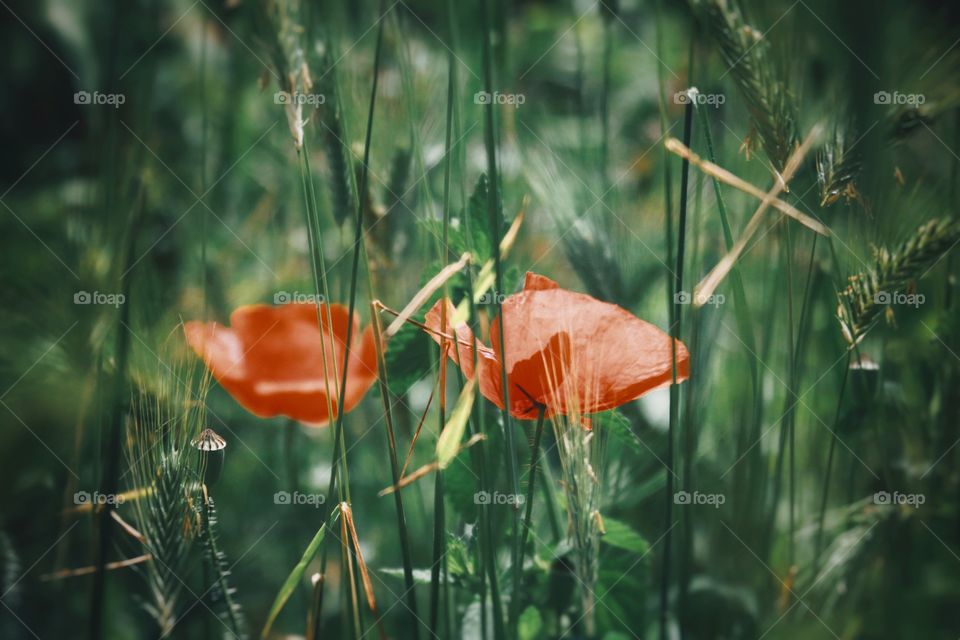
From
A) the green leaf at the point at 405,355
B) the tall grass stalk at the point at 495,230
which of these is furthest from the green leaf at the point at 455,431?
the green leaf at the point at 405,355

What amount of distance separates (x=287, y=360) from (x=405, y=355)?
0.13m

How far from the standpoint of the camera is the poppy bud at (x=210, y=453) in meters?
0.41

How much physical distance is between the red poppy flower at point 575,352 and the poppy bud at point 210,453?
139 millimetres

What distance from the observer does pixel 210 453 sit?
1.37ft

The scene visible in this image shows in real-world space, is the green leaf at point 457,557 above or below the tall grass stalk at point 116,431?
below

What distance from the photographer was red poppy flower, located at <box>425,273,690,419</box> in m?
0.40

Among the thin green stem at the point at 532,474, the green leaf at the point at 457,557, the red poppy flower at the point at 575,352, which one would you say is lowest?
the green leaf at the point at 457,557

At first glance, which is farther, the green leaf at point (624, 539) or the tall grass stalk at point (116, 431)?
the green leaf at point (624, 539)

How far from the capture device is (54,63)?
37.7 inches

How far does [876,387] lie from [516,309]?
0.28m

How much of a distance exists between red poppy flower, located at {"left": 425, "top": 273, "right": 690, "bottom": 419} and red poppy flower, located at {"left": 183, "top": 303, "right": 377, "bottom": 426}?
0.13 m

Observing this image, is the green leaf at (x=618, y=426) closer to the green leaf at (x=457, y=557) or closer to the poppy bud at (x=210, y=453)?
the green leaf at (x=457, y=557)

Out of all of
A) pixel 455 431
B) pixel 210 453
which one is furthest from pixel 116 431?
pixel 455 431

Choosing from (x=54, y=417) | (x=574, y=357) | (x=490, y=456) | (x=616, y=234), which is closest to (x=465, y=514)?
(x=490, y=456)
